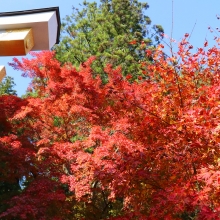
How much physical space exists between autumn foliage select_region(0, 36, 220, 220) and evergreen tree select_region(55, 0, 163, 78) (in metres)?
4.93

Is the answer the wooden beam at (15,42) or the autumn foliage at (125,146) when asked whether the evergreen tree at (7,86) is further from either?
the wooden beam at (15,42)

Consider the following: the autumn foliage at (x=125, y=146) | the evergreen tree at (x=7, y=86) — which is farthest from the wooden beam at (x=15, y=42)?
the evergreen tree at (x=7, y=86)

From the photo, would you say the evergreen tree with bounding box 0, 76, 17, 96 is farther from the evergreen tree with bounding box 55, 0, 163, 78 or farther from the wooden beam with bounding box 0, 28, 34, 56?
the wooden beam with bounding box 0, 28, 34, 56

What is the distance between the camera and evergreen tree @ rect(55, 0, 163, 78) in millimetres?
14797

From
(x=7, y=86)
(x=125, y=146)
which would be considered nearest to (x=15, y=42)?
(x=125, y=146)

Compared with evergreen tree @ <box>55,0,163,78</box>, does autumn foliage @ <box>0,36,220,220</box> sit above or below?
below

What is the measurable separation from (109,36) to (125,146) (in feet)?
33.0

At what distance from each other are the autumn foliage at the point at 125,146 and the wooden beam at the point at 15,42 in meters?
3.61

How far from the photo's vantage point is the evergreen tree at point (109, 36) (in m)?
14.8

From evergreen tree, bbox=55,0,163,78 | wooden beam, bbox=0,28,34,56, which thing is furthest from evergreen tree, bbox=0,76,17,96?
wooden beam, bbox=0,28,34,56

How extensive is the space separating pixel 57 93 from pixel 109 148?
123 inches

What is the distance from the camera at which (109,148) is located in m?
6.94

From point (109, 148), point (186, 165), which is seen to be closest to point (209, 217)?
point (186, 165)

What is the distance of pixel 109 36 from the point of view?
15.9 m
